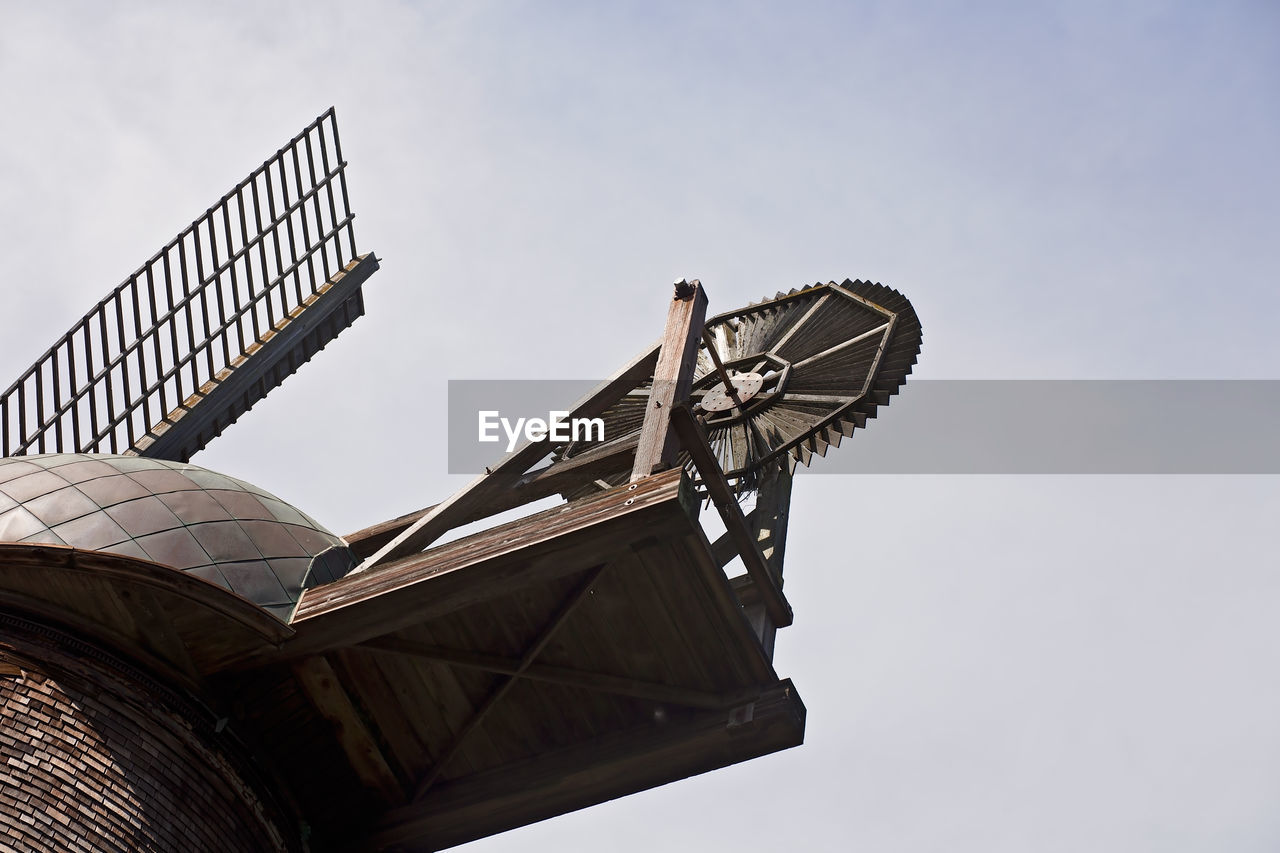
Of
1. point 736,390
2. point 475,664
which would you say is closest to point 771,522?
point 736,390

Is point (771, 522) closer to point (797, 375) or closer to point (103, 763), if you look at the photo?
point (797, 375)

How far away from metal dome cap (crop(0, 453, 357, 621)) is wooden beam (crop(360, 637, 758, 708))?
2.74 ft

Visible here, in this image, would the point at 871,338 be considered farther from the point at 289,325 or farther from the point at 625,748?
the point at 289,325

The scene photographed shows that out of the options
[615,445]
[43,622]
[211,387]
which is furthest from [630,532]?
[211,387]

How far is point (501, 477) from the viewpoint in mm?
12961

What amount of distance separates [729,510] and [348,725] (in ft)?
10.4

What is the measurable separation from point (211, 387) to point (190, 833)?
6467mm

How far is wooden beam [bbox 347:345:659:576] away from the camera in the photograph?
12703 millimetres

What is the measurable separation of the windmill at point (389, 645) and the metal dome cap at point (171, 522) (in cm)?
2

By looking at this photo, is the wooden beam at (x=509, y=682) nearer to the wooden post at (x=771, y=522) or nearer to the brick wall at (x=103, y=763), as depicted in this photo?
the wooden post at (x=771, y=522)

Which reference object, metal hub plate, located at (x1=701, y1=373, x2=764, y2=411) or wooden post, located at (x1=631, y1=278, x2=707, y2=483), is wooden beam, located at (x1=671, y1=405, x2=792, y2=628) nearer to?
wooden post, located at (x1=631, y1=278, x2=707, y2=483)

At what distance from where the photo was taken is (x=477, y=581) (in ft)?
37.4

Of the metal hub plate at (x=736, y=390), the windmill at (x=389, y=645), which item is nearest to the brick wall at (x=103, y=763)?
the windmill at (x=389, y=645)

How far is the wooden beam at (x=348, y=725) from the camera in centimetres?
1249
